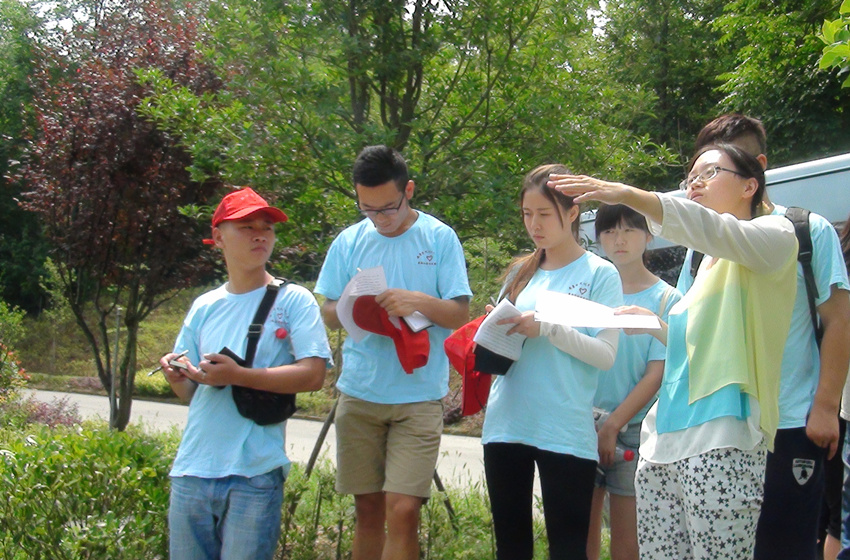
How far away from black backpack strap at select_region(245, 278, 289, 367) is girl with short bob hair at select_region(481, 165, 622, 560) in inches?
37.6

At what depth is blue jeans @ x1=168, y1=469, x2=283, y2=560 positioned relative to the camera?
306 cm

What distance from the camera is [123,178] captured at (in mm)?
7988

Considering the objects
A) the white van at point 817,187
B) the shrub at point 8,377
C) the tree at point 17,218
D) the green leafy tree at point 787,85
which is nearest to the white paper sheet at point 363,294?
the white van at point 817,187

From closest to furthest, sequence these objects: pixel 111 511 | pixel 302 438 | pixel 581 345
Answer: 1. pixel 581 345
2. pixel 111 511
3. pixel 302 438

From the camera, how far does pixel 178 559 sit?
3127mm

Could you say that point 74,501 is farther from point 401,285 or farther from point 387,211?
point 387,211

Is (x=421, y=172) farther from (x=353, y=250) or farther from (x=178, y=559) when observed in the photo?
(x=178, y=559)

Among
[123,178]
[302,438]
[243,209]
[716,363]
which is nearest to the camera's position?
[716,363]

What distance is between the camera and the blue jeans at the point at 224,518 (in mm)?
3059

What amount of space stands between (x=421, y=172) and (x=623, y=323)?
7.42ft

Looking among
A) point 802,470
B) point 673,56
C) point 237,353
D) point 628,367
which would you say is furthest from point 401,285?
point 673,56

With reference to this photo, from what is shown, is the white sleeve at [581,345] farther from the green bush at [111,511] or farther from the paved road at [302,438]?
the paved road at [302,438]

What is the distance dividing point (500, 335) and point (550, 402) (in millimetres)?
321

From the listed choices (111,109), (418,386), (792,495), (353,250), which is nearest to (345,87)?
(353,250)
